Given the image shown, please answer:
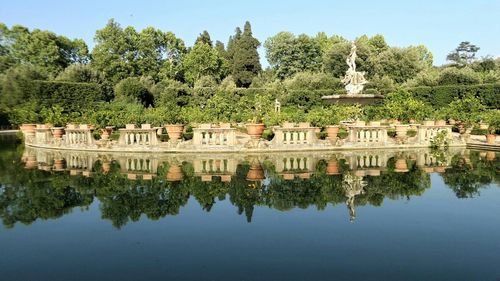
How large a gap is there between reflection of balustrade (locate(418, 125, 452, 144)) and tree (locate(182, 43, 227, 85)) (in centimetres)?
4139

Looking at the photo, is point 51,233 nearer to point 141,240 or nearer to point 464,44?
point 141,240

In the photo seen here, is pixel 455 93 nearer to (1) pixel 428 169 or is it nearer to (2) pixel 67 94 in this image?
(1) pixel 428 169

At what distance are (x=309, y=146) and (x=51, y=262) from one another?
13914mm

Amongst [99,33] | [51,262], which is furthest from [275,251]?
[99,33]

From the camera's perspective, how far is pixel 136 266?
591 centimetres

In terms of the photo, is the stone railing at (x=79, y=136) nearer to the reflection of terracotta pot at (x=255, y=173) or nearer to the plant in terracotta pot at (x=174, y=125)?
the plant in terracotta pot at (x=174, y=125)

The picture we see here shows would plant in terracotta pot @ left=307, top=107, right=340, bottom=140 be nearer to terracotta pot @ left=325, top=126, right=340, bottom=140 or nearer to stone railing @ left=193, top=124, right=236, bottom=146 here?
terracotta pot @ left=325, top=126, right=340, bottom=140

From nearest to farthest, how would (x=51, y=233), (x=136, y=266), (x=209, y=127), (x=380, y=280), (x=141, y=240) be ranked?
(x=380, y=280) < (x=136, y=266) < (x=141, y=240) < (x=51, y=233) < (x=209, y=127)

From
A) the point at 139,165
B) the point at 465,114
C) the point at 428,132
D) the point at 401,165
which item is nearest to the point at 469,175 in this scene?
the point at 401,165

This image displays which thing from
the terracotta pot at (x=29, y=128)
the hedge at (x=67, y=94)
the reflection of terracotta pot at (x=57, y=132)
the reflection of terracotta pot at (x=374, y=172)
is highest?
the hedge at (x=67, y=94)

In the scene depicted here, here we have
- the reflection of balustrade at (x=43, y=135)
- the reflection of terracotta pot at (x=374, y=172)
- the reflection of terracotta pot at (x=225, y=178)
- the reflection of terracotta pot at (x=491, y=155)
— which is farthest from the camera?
the reflection of balustrade at (x=43, y=135)

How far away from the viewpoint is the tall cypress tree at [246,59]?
5856cm

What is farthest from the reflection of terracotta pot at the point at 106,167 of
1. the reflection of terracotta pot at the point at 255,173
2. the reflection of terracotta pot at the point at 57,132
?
the reflection of terracotta pot at the point at 57,132

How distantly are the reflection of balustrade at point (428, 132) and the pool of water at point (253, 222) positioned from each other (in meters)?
5.14
